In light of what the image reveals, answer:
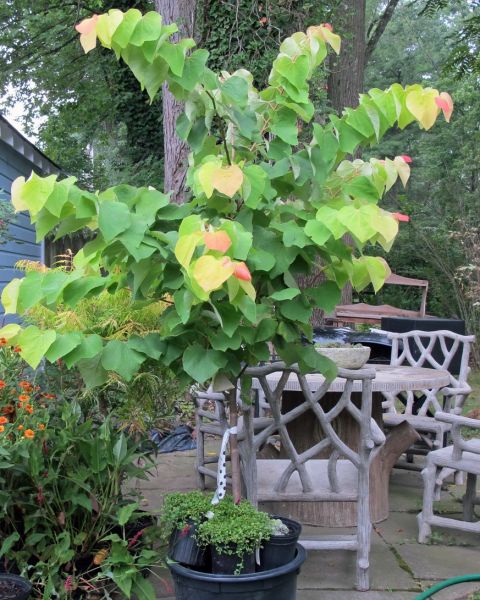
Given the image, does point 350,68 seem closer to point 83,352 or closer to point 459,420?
point 459,420

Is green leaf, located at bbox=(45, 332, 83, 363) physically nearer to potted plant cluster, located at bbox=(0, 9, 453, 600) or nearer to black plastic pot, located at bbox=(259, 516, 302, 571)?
potted plant cluster, located at bbox=(0, 9, 453, 600)

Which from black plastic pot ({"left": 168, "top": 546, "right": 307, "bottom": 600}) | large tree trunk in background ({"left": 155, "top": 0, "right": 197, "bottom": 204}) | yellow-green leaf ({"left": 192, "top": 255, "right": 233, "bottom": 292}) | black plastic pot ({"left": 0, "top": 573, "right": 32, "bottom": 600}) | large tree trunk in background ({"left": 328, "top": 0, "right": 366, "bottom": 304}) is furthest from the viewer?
large tree trunk in background ({"left": 328, "top": 0, "right": 366, "bottom": 304})

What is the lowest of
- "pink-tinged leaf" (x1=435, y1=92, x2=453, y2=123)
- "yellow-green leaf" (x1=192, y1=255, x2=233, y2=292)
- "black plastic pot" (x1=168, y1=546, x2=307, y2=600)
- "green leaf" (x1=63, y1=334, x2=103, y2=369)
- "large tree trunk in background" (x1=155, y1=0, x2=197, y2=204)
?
"black plastic pot" (x1=168, y1=546, x2=307, y2=600)

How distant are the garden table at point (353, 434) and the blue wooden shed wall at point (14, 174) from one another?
127 inches

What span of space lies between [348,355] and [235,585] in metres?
1.82

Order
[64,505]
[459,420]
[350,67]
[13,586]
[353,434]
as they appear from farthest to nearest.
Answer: [350,67], [353,434], [459,420], [64,505], [13,586]

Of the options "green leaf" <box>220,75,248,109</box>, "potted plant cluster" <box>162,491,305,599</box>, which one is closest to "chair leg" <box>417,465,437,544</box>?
"potted plant cluster" <box>162,491,305,599</box>

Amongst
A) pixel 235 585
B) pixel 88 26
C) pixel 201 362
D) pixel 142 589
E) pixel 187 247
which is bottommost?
pixel 142 589

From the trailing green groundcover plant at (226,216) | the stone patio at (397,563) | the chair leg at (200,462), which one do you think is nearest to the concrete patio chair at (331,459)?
the stone patio at (397,563)

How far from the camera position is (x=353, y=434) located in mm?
4164

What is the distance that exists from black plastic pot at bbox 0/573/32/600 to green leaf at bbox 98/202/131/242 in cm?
151

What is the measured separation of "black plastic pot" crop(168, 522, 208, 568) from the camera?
7.12ft

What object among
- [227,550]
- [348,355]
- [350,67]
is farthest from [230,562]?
[350,67]

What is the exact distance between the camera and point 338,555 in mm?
3445
